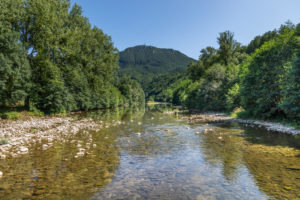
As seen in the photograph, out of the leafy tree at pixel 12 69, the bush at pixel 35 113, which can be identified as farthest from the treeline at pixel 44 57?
the bush at pixel 35 113

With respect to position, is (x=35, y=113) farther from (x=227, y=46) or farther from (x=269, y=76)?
(x=227, y=46)

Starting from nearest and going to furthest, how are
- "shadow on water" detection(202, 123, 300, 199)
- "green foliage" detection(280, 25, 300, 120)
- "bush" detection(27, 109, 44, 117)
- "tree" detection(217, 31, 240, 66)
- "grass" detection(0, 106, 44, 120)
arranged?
"shadow on water" detection(202, 123, 300, 199) → "green foliage" detection(280, 25, 300, 120) → "grass" detection(0, 106, 44, 120) → "bush" detection(27, 109, 44, 117) → "tree" detection(217, 31, 240, 66)

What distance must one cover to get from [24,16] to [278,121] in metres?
35.8

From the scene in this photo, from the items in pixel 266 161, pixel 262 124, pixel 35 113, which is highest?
pixel 35 113

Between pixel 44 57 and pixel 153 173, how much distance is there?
27.5m

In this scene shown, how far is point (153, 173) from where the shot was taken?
24.6ft

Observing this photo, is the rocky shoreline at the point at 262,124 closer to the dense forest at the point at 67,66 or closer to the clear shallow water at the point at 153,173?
the dense forest at the point at 67,66

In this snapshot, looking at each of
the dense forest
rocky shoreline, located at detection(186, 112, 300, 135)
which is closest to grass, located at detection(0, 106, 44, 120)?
the dense forest

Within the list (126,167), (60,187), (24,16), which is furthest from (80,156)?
(24,16)

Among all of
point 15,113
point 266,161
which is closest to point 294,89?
point 266,161

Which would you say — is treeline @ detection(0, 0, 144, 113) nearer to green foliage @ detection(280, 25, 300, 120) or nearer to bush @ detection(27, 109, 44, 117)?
bush @ detection(27, 109, 44, 117)

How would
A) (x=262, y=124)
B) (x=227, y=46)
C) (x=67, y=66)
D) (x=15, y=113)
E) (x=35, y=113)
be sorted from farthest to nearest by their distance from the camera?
(x=227, y=46)
(x=67, y=66)
(x=35, y=113)
(x=15, y=113)
(x=262, y=124)

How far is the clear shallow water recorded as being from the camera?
227 inches

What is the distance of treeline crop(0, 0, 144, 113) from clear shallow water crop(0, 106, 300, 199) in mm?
17615
